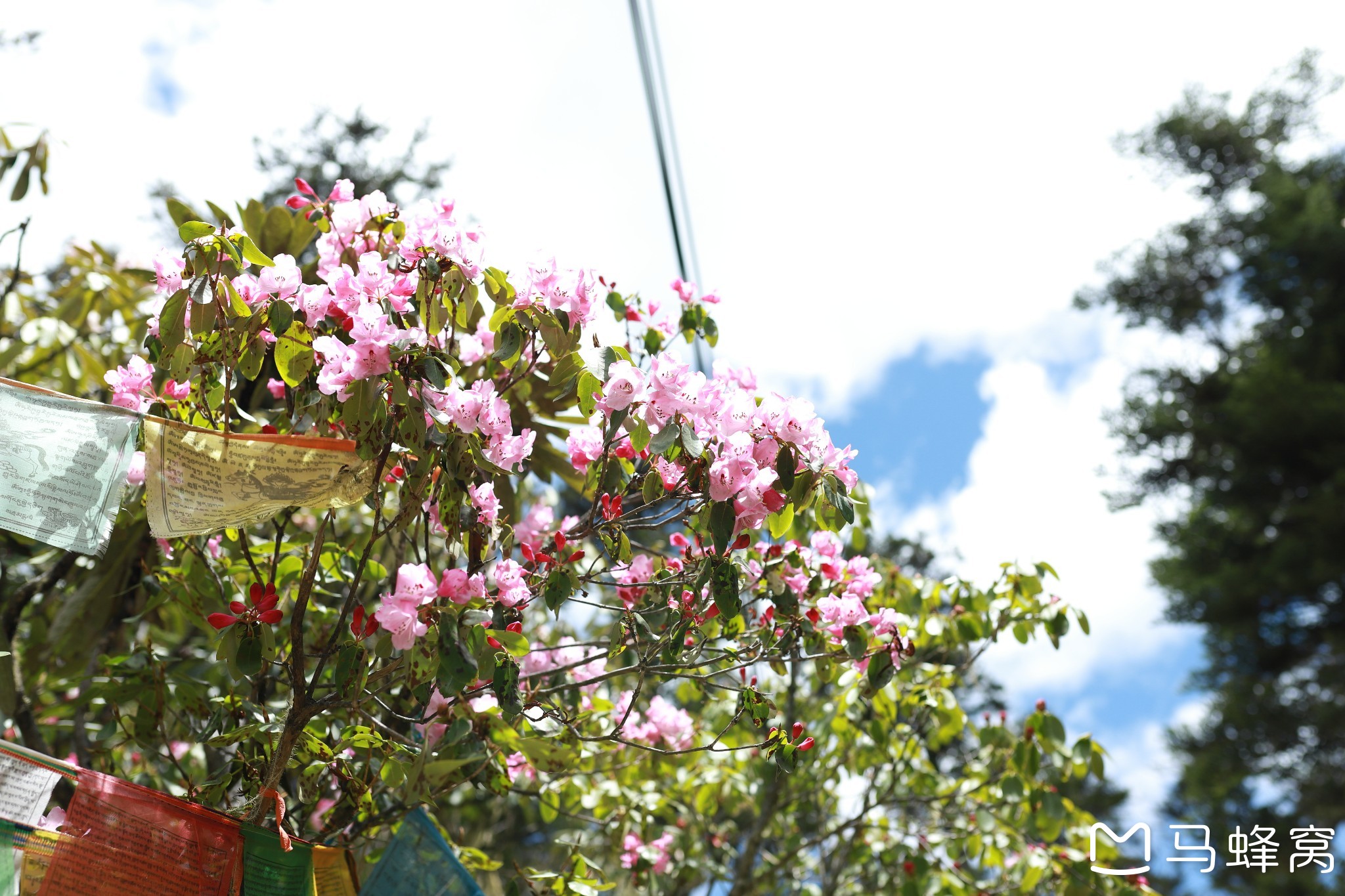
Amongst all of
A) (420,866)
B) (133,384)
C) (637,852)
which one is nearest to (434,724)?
(420,866)

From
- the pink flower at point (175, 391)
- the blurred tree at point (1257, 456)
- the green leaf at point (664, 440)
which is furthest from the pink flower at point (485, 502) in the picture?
the blurred tree at point (1257, 456)

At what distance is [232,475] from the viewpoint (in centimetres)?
153

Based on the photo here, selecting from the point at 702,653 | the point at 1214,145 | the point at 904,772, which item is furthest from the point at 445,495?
the point at 1214,145

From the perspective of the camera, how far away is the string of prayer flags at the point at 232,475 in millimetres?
1507

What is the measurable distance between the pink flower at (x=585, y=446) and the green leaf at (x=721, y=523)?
30cm

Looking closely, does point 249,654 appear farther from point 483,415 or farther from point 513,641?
point 483,415

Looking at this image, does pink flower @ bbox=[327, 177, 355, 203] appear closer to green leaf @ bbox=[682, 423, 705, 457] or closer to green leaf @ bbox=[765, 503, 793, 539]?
green leaf @ bbox=[682, 423, 705, 457]

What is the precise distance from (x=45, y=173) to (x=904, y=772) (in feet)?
10.1

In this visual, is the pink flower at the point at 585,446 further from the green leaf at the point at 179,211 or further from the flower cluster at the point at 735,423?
the green leaf at the point at 179,211

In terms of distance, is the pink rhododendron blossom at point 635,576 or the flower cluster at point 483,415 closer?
the flower cluster at point 483,415

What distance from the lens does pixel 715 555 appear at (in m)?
1.61

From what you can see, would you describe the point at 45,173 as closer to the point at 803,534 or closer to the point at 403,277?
the point at 403,277

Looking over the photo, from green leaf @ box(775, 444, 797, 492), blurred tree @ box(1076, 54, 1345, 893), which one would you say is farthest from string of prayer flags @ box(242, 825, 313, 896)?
blurred tree @ box(1076, 54, 1345, 893)

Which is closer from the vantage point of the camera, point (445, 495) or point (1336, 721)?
point (445, 495)
